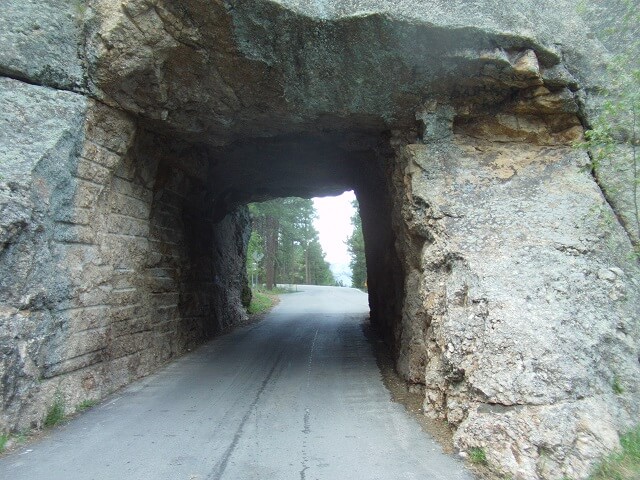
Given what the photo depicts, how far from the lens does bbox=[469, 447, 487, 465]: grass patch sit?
4234 millimetres

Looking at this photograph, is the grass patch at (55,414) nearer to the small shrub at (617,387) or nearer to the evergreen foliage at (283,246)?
the small shrub at (617,387)

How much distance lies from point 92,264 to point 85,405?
1.83m

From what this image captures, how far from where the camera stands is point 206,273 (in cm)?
1197

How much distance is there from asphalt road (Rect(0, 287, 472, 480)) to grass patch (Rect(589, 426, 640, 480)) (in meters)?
1.05

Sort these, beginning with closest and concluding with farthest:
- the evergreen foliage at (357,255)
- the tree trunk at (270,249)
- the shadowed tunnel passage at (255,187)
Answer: the shadowed tunnel passage at (255,187)
the tree trunk at (270,249)
the evergreen foliage at (357,255)

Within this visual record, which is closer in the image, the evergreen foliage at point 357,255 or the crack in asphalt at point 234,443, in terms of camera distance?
the crack in asphalt at point 234,443

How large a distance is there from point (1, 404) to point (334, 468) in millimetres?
3440

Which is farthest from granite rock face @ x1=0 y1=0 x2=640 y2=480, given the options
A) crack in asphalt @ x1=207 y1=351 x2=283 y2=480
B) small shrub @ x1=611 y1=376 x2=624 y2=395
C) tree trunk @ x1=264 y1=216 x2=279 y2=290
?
tree trunk @ x1=264 y1=216 x2=279 y2=290

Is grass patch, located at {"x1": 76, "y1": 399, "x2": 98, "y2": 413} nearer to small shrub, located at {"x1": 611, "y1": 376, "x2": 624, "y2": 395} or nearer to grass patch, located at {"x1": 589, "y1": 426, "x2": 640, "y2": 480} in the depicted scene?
grass patch, located at {"x1": 589, "y1": 426, "x2": 640, "y2": 480}

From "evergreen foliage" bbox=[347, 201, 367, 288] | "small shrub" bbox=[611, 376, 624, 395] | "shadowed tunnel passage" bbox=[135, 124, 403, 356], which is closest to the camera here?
"small shrub" bbox=[611, 376, 624, 395]

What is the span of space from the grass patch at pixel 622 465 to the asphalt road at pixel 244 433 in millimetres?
1050

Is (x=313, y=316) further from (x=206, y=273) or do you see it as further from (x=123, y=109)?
(x=123, y=109)

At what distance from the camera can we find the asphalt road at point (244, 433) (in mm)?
4316

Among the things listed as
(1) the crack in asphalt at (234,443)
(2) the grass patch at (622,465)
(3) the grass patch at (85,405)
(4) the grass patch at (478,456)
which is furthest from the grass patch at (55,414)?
(2) the grass patch at (622,465)
